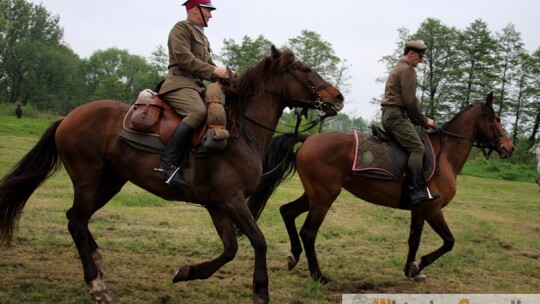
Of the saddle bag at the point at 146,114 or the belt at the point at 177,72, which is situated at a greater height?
the belt at the point at 177,72

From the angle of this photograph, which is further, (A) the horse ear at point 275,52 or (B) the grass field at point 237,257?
(B) the grass field at point 237,257

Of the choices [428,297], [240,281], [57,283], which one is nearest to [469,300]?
[428,297]

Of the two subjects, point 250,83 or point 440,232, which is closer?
point 250,83

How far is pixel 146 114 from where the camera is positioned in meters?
5.77

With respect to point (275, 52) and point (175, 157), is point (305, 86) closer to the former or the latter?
point (275, 52)

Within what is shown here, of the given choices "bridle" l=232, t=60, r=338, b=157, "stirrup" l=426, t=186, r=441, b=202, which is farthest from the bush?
"bridle" l=232, t=60, r=338, b=157

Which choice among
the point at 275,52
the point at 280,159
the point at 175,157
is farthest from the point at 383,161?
the point at 175,157

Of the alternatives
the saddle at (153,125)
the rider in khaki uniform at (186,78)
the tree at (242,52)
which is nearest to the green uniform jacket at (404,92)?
the rider in khaki uniform at (186,78)

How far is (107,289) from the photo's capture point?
18.9 feet

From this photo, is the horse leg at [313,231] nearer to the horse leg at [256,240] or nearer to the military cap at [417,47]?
the horse leg at [256,240]

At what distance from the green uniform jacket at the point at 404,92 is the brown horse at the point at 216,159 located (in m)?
2.22

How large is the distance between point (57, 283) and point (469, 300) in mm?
4930

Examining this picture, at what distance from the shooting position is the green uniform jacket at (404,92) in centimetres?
770

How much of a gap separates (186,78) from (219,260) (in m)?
Result: 2.05
